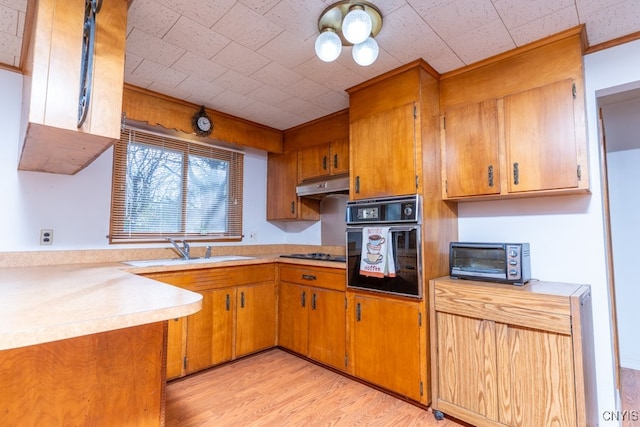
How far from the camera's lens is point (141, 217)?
2906mm

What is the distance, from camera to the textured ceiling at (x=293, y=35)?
170 cm

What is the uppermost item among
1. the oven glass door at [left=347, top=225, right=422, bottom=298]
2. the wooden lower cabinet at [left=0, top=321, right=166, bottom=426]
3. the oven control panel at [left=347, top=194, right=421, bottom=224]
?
the oven control panel at [left=347, top=194, right=421, bottom=224]

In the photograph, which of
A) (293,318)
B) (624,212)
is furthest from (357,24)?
(624,212)

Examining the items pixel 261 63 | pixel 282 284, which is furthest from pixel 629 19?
Result: pixel 282 284

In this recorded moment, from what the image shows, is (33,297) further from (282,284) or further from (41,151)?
(282,284)

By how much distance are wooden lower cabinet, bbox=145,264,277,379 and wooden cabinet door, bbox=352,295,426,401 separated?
960mm

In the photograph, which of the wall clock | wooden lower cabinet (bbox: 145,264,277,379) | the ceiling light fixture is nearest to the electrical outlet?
wooden lower cabinet (bbox: 145,264,277,379)

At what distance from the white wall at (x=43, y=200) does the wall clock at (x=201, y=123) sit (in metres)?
0.72

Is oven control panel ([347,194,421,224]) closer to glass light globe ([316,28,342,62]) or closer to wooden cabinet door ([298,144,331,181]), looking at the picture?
wooden cabinet door ([298,144,331,181])

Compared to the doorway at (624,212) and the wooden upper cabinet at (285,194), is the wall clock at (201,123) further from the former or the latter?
the doorway at (624,212)

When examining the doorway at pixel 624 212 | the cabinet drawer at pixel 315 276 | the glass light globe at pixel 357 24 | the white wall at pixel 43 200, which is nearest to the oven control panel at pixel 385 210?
the cabinet drawer at pixel 315 276

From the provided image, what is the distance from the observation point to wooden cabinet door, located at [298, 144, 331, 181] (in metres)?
3.28

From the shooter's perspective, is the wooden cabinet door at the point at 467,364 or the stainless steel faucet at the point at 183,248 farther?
the stainless steel faucet at the point at 183,248

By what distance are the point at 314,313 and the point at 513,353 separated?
1.53 meters
